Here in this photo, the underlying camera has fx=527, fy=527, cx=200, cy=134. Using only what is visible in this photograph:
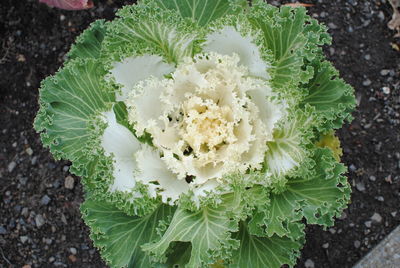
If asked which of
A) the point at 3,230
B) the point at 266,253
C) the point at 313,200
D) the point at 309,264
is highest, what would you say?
the point at 313,200

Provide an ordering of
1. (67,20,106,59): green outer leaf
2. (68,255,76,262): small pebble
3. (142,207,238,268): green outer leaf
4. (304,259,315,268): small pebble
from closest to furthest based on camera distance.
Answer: (142,207,238,268): green outer leaf, (67,20,106,59): green outer leaf, (304,259,315,268): small pebble, (68,255,76,262): small pebble

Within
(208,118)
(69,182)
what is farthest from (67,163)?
(208,118)

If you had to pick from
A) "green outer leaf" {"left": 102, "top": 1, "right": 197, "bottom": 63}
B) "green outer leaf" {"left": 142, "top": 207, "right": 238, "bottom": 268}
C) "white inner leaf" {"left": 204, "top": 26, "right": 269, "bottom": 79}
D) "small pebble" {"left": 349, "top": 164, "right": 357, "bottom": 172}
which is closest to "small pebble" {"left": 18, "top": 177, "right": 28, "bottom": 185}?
"green outer leaf" {"left": 102, "top": 1, "right": 197, "bottom": 63}

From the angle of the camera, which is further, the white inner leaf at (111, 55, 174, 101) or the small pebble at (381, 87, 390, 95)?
the small pebble at (381, 87, 390, 95)

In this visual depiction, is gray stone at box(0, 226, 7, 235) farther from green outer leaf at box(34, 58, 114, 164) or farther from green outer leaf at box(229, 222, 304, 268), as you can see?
green outer leaf at box(229, 222, 304, 268)

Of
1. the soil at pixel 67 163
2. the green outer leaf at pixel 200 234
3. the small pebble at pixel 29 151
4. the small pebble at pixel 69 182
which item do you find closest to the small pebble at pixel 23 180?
the soil at pixel 67 163

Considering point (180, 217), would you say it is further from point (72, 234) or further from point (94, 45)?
point (72, 234)

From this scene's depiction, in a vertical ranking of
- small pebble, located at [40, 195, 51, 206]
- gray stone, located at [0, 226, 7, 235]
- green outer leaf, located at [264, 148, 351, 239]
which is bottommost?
gray stone, located at [0, 226, 7, 235]

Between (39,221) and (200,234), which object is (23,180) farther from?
(200,234)
